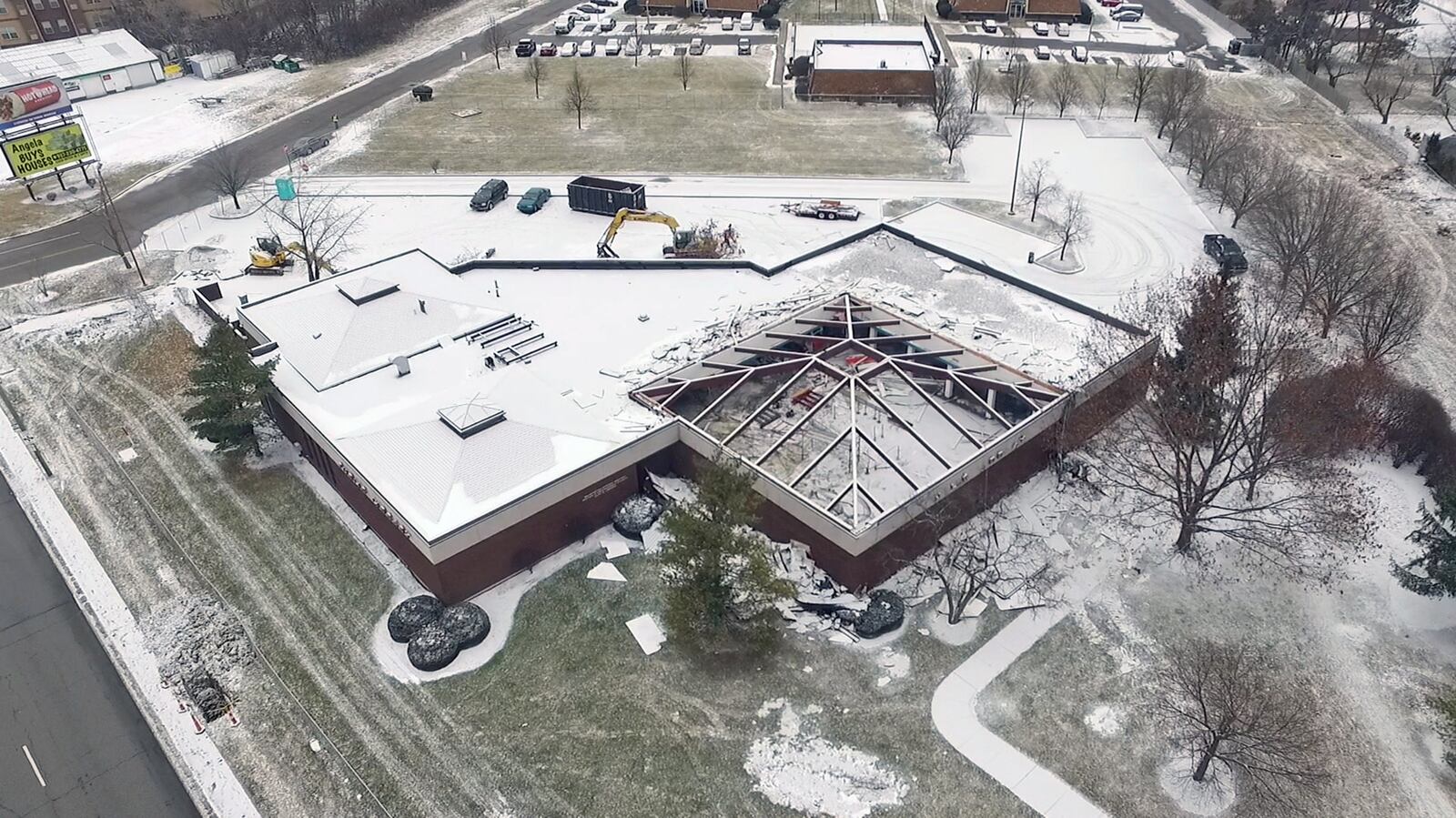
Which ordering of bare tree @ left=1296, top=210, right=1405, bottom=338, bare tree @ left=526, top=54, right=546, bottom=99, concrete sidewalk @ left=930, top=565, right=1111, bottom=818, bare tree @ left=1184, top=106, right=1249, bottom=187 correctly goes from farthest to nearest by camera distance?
1. bare tree @ left=526, top=54, right=546, bottom=99
2. bare tree @ left=1184, top=106, right=1249, bottom=187
3. bare tree @ left=1296, top=210, right=1405, bottom=338
4. concrete sidewalk @ left=930, top=565, right=1111, bottom=818

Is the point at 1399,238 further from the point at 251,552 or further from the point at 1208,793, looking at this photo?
the point at 251,552

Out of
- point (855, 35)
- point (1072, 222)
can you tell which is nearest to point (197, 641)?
point (1072, 222)

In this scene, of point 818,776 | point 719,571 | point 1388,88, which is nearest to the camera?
point 818,776

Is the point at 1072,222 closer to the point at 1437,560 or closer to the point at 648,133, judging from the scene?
the point at 1437,560

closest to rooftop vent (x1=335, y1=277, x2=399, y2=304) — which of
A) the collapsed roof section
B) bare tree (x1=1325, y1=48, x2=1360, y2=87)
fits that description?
the collapsed roof section

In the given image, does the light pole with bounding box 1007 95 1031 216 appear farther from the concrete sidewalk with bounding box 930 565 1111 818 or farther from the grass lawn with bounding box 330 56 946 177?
the concrete sidewalk with bounding box 930 565 1111 818

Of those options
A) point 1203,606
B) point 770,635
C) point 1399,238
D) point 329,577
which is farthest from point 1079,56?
point 329,577
